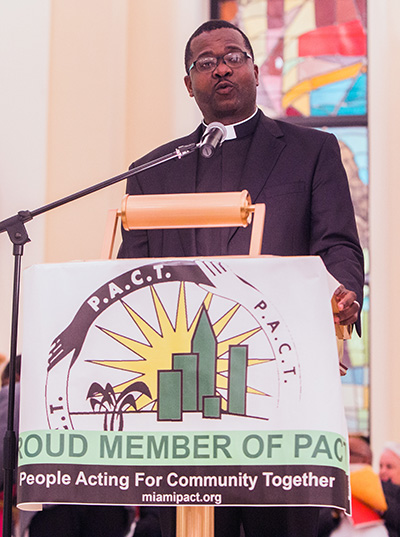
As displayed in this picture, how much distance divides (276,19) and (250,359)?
3941 millimetres

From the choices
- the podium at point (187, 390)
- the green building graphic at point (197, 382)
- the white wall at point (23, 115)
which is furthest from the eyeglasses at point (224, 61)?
the white wall at point (23, 115)

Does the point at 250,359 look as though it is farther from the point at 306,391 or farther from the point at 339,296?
the point at 339,296

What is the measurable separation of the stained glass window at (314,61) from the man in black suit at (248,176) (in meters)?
2.44

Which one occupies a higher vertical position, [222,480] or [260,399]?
[260,399]

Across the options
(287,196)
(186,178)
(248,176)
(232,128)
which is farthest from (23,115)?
(287,196)

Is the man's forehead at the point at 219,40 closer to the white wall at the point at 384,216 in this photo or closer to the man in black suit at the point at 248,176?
the man in black suit at the point at 248,176

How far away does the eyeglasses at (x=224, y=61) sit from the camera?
8.08 feet

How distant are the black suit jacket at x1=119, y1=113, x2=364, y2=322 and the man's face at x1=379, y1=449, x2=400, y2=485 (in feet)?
6.53

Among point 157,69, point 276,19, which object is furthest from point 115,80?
point 276,19

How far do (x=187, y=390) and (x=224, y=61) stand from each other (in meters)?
1.21

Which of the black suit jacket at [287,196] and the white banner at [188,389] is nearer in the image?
the white banner at [188,389]

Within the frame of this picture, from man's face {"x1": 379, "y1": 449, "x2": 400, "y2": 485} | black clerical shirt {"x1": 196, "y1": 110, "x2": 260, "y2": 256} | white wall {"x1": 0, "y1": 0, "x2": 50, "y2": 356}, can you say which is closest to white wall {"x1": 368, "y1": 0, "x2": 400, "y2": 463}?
man's face {"x1": 379, "y1": 449, "x2": 400, "y2": 485}

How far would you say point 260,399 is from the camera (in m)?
1.56

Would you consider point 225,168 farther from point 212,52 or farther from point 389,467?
point 389,467
